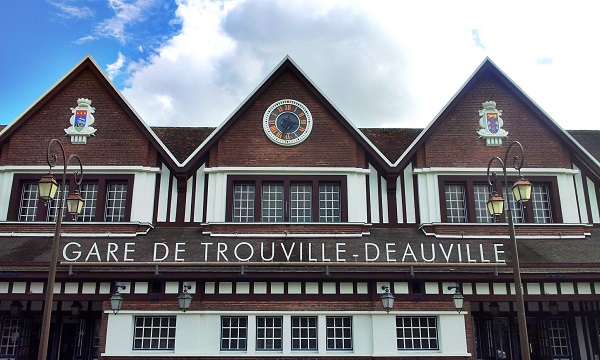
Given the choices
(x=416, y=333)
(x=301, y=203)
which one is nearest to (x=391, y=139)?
(x=301, y=203)

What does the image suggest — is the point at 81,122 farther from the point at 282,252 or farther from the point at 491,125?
the point at 491,125

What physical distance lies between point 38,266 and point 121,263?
240 cm

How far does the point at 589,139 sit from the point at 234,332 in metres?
16.4

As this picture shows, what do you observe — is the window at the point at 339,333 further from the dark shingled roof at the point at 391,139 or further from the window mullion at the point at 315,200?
the dark shingled roof at the point at 391,139

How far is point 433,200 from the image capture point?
1794 cm

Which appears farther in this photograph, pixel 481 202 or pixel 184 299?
pixel 481 202

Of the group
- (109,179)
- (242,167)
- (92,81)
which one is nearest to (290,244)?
(242,167)

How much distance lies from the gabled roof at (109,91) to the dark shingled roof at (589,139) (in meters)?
16.1

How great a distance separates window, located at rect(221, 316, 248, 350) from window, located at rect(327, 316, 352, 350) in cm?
255

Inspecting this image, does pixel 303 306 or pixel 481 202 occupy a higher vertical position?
pixel 481 202

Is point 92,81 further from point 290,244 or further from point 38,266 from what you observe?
point 290,244

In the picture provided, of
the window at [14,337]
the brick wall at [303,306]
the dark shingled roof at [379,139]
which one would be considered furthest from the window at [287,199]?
the window at [14,337]

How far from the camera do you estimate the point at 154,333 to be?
15.7 meters

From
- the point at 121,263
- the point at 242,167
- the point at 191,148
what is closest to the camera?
the point at 121,263
